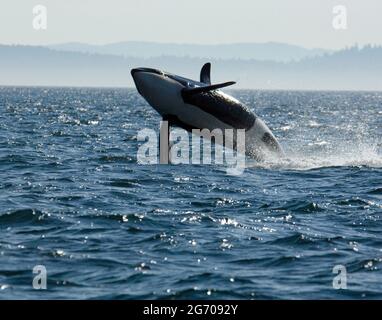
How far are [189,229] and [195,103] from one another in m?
6.80

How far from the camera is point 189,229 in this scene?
19.2 meters

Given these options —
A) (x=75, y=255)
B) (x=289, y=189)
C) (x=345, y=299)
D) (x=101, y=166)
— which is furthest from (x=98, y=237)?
(x=101, y=166)

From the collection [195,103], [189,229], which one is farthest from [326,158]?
[189,229]

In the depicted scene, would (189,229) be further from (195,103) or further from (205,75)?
(205,75)

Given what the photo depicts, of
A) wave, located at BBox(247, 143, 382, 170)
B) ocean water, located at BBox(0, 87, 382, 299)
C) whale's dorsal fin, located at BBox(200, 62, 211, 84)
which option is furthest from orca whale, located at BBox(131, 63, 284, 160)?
wave, located at BBox(247, 143, 382, 170)

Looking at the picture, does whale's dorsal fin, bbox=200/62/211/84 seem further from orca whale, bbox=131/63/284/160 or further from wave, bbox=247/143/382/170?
wave, bbox=247/143/382/170

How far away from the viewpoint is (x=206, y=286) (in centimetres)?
1489

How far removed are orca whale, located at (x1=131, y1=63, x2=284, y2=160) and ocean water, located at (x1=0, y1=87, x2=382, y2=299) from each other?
189 centimetres

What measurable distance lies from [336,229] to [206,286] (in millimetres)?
5590

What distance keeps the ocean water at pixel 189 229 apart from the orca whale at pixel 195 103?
1.89 meters

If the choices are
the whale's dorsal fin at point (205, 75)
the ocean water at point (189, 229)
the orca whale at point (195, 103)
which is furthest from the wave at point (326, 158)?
the whale's dorsal fin at point (205, 75)

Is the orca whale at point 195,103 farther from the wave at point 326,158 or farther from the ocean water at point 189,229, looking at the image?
the wave at point 326,158

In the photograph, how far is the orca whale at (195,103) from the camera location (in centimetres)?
2422

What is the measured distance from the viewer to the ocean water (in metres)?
15.0
